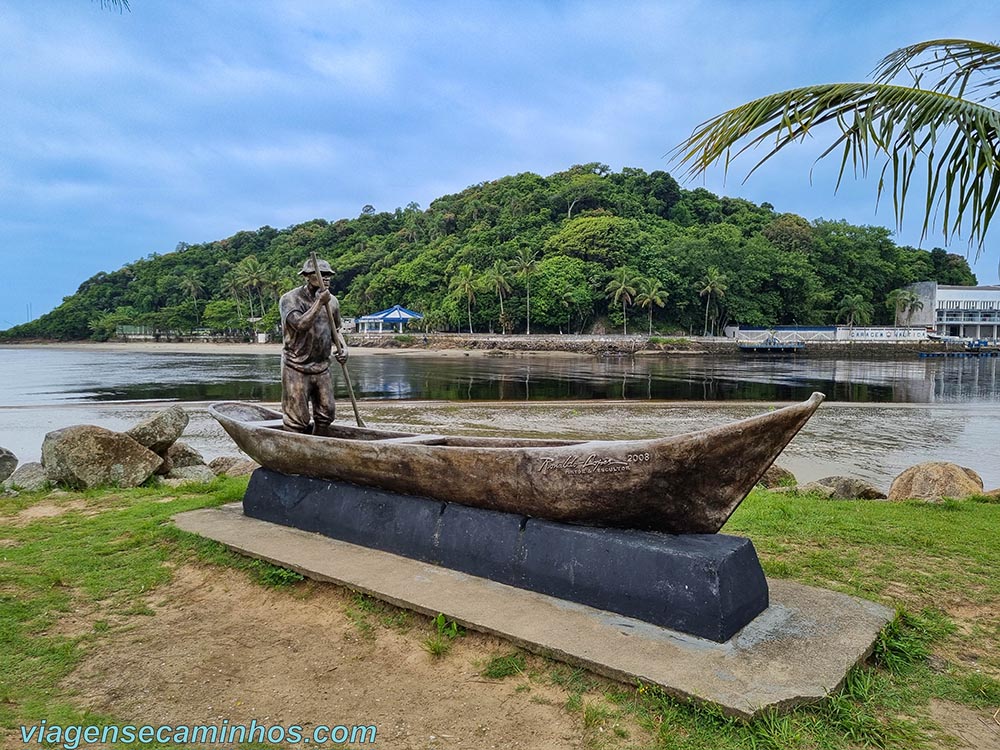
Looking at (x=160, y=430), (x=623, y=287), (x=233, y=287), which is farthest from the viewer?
(x=233, y=287)

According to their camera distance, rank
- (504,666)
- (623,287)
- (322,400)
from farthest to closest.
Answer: (623,287) → (322,400) → (504,666)

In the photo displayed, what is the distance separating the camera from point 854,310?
218 feet

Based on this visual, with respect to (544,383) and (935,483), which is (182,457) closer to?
(935,483)

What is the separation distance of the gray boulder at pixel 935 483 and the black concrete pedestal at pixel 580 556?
5.97 meters

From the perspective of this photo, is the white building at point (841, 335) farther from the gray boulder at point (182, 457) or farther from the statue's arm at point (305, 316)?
the statue's arm at point (305, 316)

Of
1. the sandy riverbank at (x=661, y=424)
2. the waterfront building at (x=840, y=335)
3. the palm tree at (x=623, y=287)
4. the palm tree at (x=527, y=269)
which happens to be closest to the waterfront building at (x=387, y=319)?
the palm tree at (x=527, y=269)

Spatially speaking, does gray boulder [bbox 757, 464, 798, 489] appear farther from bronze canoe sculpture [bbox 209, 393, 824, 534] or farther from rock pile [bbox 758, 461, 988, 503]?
bronze canoe sculpture [bbox 209, 393, 824, 534]

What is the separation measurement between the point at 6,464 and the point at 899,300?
261ft

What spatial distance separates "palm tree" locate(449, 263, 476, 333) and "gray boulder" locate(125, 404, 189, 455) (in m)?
54.6

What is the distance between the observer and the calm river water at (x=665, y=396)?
14.2m

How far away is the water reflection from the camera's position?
23.9 meters

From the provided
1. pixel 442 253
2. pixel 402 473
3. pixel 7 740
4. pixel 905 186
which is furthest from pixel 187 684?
pixel 442 253

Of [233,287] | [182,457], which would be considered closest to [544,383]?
[182,457]
